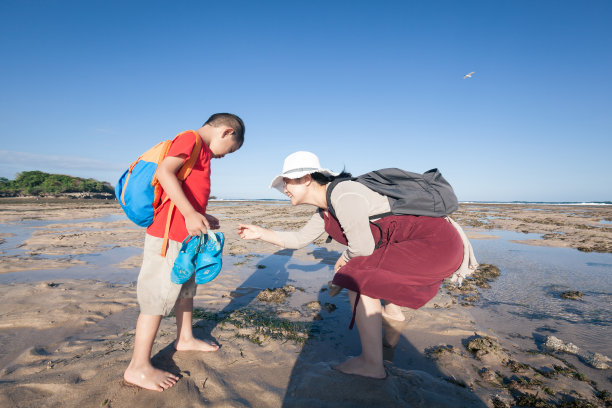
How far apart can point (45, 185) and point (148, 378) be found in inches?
2477

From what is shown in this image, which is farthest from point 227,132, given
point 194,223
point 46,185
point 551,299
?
point 46,185

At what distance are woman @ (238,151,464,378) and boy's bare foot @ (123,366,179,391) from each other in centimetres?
132

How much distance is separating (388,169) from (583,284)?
4945mm

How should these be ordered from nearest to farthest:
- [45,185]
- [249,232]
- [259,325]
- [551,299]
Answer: [249,232] < [259,325] < [551,299] < [45,185]

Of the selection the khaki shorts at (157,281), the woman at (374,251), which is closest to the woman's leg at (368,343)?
the woman at (374,251)

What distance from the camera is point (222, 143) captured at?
96.7 inches

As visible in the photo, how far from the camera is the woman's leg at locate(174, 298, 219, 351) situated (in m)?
2.50

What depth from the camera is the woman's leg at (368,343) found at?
84.2 inches

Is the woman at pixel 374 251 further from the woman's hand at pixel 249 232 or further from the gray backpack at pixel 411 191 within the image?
the woman's hand at pixel 249 232

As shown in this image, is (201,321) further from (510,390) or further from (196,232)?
(510,390)

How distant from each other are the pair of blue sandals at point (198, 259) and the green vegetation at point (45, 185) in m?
55.8

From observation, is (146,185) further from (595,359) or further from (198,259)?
(595,359)

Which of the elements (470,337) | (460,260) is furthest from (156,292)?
(470,337)

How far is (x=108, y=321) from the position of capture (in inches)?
126
